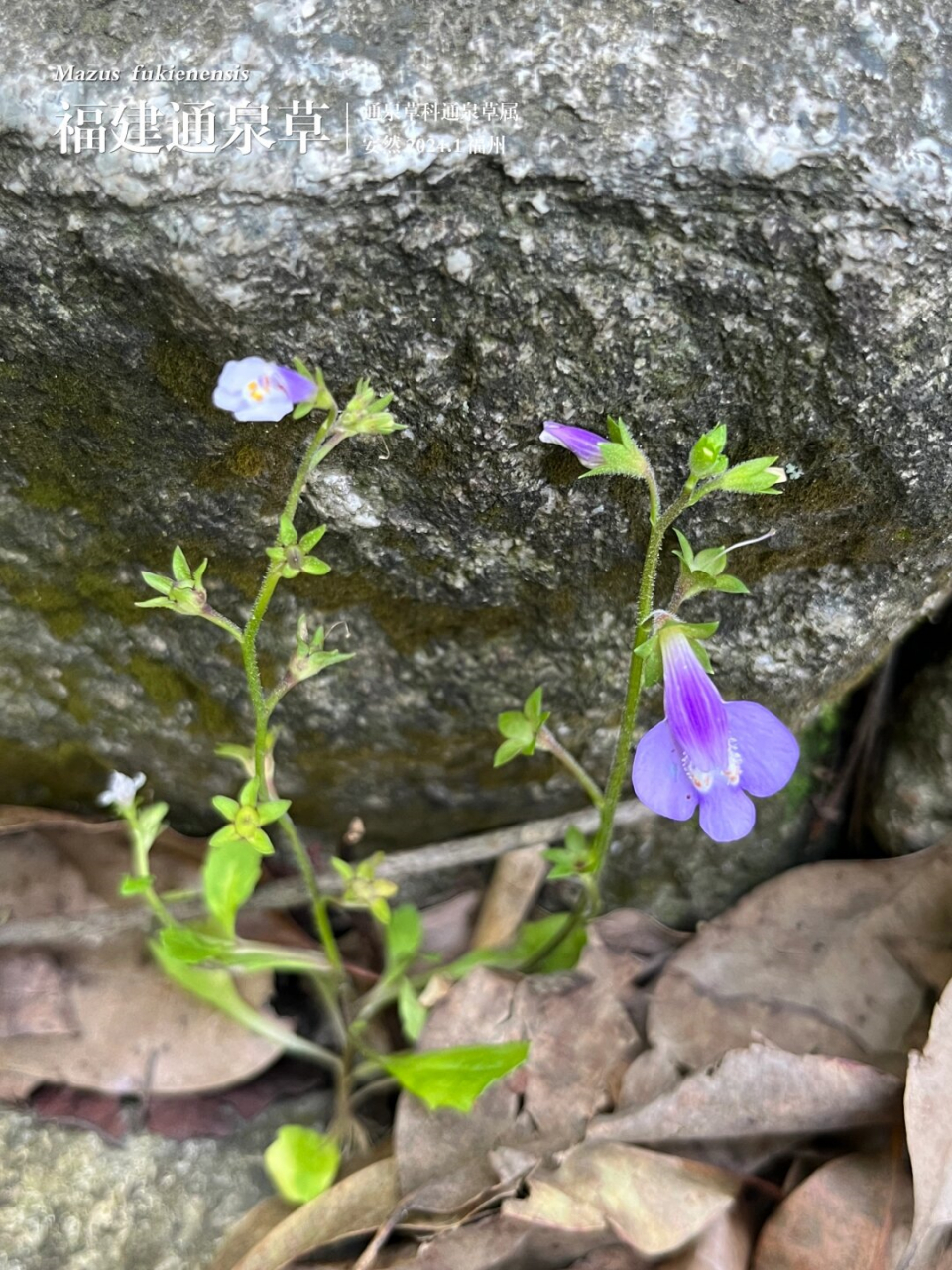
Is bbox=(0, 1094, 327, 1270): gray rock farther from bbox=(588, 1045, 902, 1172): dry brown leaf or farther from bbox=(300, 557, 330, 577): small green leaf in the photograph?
bbox=(300, 557, 330, 577): small green leaf

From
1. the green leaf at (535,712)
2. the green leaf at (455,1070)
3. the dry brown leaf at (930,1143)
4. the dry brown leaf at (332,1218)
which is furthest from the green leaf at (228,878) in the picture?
the dry brown leaf at (930,1143)

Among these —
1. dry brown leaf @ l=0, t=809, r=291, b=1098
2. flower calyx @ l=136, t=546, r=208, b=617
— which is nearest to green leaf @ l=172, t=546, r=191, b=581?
flower calyx @ l=136, t=546, r=208, b=617

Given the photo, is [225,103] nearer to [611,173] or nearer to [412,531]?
[611,173]

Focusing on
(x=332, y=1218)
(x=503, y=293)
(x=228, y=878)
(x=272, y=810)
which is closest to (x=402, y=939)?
(x=228, y=878)

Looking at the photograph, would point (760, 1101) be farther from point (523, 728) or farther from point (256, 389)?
point (256, 389)

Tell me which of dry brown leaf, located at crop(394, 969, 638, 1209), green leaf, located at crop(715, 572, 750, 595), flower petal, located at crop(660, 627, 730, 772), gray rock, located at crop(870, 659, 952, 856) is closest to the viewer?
green leaf, located at crop(715, 572, 750, 595)

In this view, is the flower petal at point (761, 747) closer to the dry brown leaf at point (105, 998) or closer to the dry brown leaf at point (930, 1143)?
the dry brown leaf at point (930, 1143)
